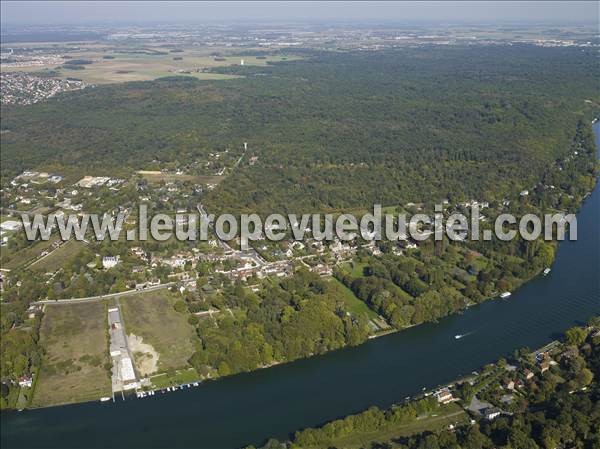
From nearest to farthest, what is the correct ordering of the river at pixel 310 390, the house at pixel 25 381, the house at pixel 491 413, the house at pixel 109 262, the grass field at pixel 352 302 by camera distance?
the house at pixel 491 413 < the river at pixel 310 390 < the house at pixel 25 381 < the grass field at pixel 352 302 < the house at pixel 109 262

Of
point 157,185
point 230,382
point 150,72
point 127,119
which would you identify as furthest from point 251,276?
point 150,72

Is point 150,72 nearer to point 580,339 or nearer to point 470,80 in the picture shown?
point 470,80

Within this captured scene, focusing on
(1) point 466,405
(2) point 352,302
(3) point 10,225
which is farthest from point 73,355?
(3) point 10,225

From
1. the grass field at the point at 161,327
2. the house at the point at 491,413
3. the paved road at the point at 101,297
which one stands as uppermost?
the paved road at the point at 101,297

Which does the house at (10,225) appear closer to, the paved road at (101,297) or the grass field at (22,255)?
the grass field at (22,255)

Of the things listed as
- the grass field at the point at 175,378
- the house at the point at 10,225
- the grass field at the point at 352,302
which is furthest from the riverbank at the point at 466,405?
the house at the point at 10,225

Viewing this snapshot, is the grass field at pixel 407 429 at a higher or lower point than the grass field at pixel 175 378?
lower
